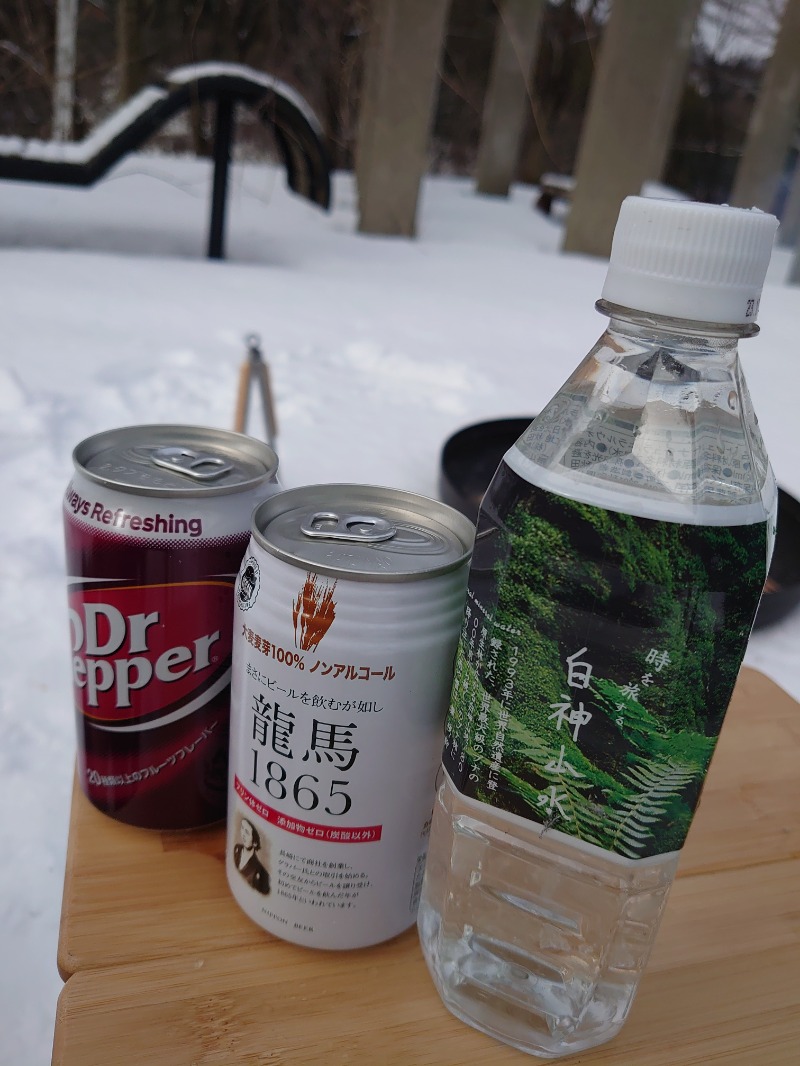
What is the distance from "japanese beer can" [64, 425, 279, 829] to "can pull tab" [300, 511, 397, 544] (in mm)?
63

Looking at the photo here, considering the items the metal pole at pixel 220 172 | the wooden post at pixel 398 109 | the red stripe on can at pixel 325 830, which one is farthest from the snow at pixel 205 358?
the red stripe on can at pixel 325 830

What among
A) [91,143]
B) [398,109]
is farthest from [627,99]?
[91,143]

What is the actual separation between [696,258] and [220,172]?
3.49m

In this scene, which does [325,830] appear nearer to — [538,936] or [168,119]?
[538,936]

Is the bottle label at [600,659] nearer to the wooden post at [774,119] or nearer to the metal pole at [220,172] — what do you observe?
the metal pole at [220,172]

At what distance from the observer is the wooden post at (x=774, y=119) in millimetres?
5578

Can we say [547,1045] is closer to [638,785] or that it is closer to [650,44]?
[638,785]

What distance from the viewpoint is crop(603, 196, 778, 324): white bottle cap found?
0.44 metres

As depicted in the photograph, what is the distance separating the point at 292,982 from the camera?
64 cm

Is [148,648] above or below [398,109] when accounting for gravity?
below

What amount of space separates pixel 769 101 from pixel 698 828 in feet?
20.7

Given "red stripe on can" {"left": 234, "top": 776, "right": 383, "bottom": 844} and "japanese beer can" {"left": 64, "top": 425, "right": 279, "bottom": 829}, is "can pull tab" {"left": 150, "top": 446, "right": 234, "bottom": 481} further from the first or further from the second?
"red stripe on can" {"left": 234, "top": 776, "right": 383, "bottom": 844}

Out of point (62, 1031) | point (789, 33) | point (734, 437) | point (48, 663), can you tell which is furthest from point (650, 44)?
point (62, 1031)

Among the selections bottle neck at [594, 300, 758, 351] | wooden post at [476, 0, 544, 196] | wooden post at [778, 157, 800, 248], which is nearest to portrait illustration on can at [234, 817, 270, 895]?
bottle neck at [594, 300, 758, 351]
